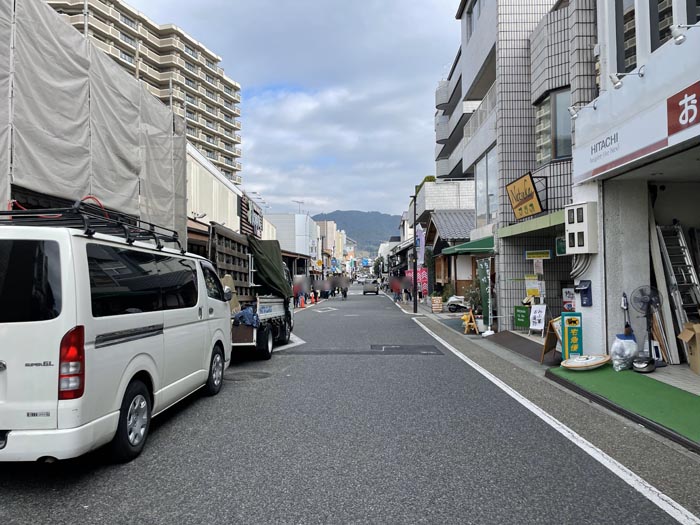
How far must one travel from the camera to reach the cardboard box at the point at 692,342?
830 centimetres

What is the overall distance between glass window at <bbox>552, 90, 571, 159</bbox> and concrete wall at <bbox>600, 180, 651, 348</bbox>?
432 centimetres

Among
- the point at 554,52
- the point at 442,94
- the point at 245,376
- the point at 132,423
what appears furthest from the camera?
the point at 442,94

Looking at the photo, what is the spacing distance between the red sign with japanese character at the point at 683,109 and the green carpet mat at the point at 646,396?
3446 mm

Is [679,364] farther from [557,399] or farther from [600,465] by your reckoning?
[600,465]

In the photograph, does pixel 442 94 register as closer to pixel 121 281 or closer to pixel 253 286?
pixel 253 286

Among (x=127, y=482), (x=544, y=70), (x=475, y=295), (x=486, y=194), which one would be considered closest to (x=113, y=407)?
(x=127, y=482)

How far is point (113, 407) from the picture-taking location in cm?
456

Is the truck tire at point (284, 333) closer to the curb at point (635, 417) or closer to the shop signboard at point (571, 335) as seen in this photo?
the shop signboard at point (571, 335)

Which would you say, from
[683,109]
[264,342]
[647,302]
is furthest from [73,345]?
[647,302]

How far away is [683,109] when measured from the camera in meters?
6.71

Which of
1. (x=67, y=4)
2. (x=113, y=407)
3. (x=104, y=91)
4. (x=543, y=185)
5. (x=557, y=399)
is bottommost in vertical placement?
(x=557, y=399)

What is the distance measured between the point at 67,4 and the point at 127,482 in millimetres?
63509

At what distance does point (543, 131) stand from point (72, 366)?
1385 cm

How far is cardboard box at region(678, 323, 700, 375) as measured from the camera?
8305 mm
